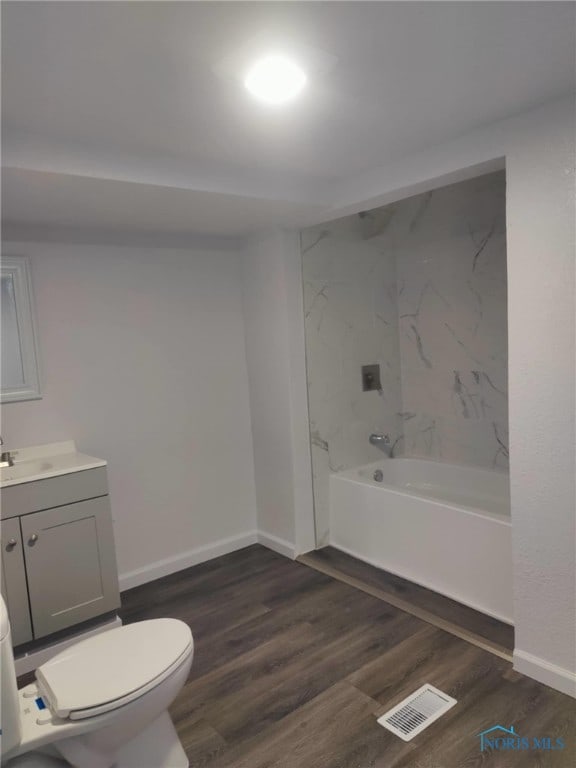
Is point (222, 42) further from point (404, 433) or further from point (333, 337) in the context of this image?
point (404, 433)

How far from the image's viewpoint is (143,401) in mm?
3123

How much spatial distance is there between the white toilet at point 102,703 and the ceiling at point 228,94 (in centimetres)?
152

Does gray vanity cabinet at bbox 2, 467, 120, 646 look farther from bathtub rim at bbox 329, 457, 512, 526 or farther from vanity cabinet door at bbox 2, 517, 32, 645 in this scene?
bathtub rim at bbox 329, 457, 512, 526

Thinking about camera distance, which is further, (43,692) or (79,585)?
(79,585)

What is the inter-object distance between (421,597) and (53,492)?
6.24 ft

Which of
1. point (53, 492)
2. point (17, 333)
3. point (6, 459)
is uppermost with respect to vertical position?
point (17, 333)

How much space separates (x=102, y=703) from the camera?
1563 millimetres

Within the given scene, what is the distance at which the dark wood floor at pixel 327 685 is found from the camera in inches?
71.9

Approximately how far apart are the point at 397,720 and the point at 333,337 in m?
2.14

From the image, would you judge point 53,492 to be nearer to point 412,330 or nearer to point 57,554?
point 57,554

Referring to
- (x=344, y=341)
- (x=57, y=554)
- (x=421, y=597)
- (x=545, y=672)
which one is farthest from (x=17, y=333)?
(x=545, y=672)

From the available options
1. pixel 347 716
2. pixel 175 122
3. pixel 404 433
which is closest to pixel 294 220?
pixel 175 122

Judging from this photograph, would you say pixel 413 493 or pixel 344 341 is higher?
pixel 344 341

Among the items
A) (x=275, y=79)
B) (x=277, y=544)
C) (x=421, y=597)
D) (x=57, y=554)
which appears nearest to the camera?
(x=275, y=79)
